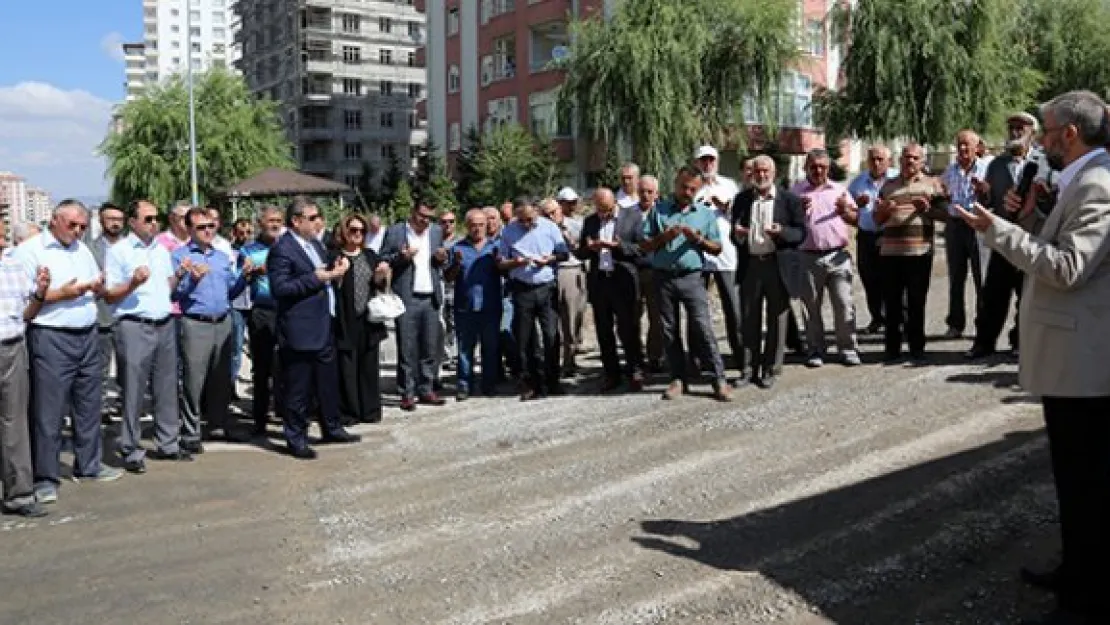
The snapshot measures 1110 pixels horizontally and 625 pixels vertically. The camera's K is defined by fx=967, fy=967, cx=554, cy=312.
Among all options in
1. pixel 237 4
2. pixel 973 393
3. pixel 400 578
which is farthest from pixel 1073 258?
pixel 237 4

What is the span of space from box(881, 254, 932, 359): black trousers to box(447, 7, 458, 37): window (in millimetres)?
46858

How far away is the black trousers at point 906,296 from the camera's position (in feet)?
29.9

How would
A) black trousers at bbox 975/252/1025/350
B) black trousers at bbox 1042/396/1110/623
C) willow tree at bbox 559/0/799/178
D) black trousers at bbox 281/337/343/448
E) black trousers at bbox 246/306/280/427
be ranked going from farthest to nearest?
willow tree at bbox 559/0/799/178 → black trousers at bbox 246/306/280/427 → black trousers at bbox 975/252/1025/350 → black trousers at bbox 281/337/343/448 → black trousers at bbox 1042/396/1110/623

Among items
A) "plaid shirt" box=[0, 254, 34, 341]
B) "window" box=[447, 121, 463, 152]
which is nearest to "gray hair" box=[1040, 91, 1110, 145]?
"plaid shirt" box=[0, 254, 34, 341]

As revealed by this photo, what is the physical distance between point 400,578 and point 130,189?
1815 inches

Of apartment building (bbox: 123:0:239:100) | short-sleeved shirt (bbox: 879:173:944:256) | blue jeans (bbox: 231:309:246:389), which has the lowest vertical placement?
blue jeans (bbox: 231:309:246:389)

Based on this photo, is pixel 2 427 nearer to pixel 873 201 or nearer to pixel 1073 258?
pixel 1073 258

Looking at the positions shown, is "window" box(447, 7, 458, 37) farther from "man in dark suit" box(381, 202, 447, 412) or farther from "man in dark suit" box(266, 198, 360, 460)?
"man in dark suit" box(266, 198, 360, 460)

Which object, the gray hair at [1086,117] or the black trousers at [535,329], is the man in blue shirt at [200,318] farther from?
the gray hair at [1086,117]

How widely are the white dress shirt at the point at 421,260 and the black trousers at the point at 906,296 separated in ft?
14.9

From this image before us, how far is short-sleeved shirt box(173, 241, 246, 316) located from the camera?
8.40 metres

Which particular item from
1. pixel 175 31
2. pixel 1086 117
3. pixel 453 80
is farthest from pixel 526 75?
pixel 175 31

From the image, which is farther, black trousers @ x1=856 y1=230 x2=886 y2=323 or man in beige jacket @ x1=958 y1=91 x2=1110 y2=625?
black trousers @ x1=856 y1=230 x2=886 y2=323

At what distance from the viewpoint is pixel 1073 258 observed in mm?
3830
